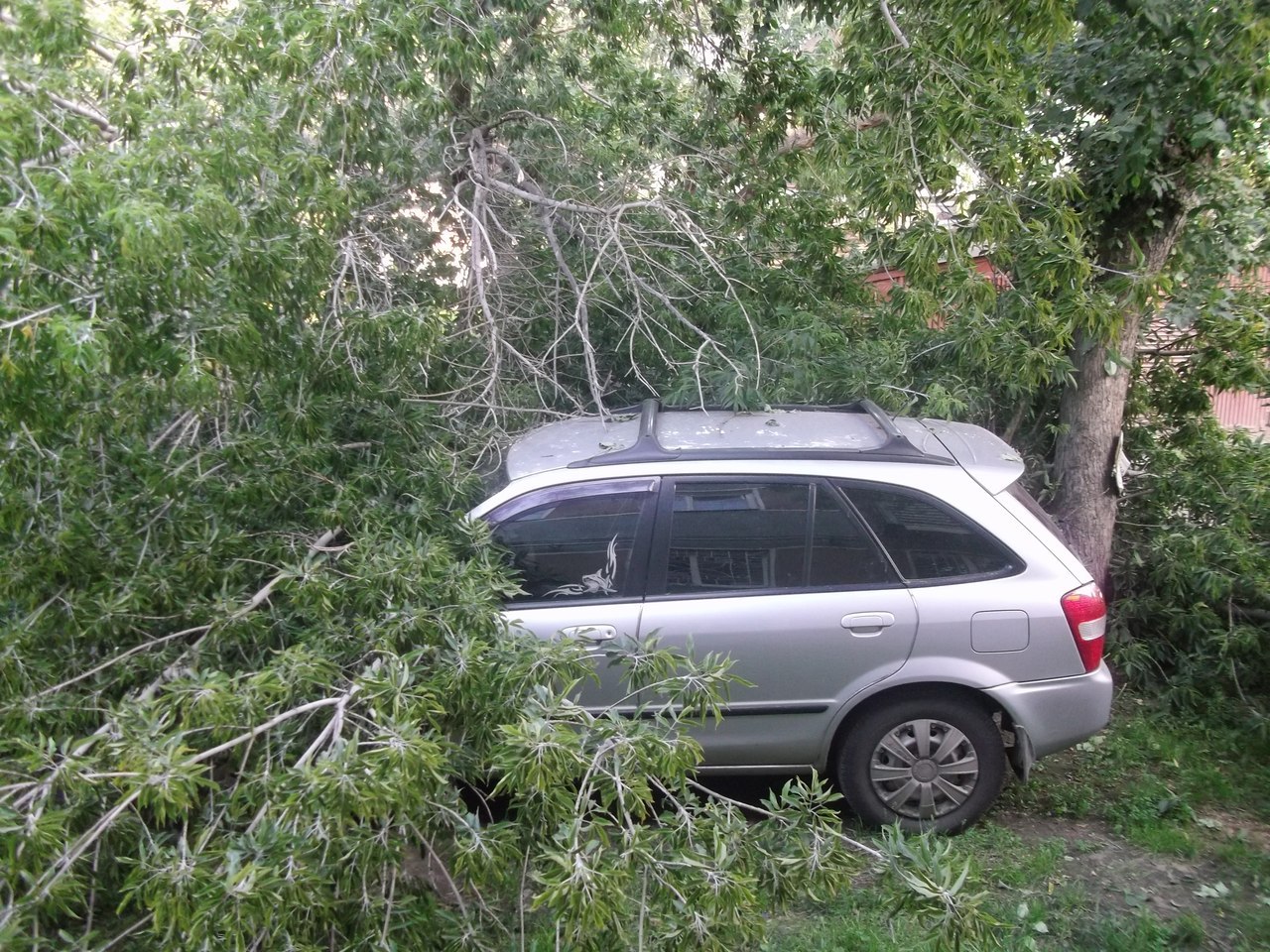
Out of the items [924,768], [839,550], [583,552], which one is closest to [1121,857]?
[924,768]

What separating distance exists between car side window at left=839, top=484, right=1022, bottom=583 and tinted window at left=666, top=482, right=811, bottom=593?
0.97ft

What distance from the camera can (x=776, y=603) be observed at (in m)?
4.13

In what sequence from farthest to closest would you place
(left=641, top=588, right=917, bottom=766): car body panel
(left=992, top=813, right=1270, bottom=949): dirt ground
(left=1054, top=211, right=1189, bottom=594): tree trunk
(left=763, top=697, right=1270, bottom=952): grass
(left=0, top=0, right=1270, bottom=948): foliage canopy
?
(left=1054, top=211, right=1189, bottom=594): tree trunk → (left=641, top=588, right=917, bottom=766): car body panel → (left=992, top=813, right=1270, bottom=949): dirt ground → (left=763, top=697, right=1270, bottom=952): grass → (left=0, top=0, right=1270, bottom=948): foliage canopy

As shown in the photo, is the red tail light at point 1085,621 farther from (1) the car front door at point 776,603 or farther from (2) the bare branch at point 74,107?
(2) the bare branch at point 74,107

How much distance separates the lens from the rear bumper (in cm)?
412

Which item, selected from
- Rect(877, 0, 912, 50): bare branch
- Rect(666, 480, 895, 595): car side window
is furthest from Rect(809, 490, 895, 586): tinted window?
Rect(877, 0, 912, 50): bare branch

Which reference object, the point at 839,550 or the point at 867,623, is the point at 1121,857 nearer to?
the point at 867,623

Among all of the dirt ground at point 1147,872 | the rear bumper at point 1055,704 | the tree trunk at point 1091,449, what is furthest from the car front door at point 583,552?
the tree trunk at point 1091,449

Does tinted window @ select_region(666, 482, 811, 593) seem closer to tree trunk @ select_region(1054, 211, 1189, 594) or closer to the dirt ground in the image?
the dirt ground

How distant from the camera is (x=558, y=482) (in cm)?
420

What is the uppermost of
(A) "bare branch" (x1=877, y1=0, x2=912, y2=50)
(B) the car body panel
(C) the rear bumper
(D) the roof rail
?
(A) "bare branch" (x1=877, y1=0, x2=912, y2=50)

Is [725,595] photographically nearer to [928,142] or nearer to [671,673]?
[671,673]

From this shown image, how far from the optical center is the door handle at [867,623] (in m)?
4.10

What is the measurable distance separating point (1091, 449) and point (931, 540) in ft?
7.25
